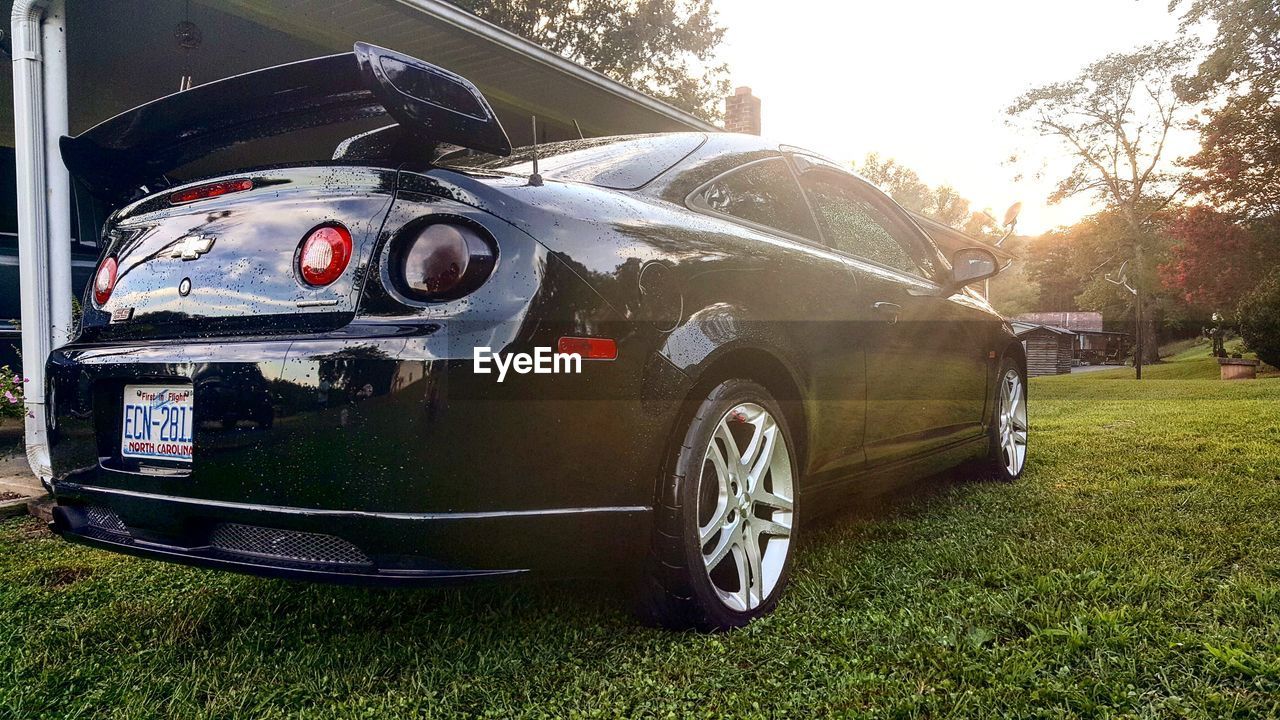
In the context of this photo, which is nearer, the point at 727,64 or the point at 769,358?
the point at 769,358

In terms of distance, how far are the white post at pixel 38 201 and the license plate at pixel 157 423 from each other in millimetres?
2795

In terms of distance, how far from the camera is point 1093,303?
44.0 meters

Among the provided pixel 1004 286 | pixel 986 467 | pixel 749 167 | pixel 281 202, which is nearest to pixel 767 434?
pixel 749 167

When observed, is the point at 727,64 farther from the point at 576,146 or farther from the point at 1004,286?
the point at 1004,286

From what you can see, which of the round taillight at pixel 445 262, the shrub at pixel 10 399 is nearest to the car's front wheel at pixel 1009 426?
the round taillight at pixel 445 262

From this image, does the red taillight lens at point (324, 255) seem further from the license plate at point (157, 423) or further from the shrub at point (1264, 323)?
the shrub at point (1264, 323)

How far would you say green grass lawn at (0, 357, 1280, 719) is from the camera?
5.73 ft

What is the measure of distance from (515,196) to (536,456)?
0.57 m

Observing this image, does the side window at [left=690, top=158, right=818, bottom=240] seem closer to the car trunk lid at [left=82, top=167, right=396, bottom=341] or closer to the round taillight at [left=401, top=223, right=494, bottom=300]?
the round taillight at [left=401, top=223, right=494, bottom=300]

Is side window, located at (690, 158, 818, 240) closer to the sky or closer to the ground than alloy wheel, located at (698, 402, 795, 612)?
closer to the sky

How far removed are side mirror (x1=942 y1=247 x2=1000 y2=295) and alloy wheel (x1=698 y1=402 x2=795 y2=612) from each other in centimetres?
163

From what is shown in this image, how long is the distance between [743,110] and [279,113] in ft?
51.0

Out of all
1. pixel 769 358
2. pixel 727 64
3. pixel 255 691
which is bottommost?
pixel 255 691

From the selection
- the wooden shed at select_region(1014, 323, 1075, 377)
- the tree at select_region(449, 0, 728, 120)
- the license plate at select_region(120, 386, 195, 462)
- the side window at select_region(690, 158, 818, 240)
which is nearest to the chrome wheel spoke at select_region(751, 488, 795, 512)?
the side window at select_region(690, 158, 818, 240)
